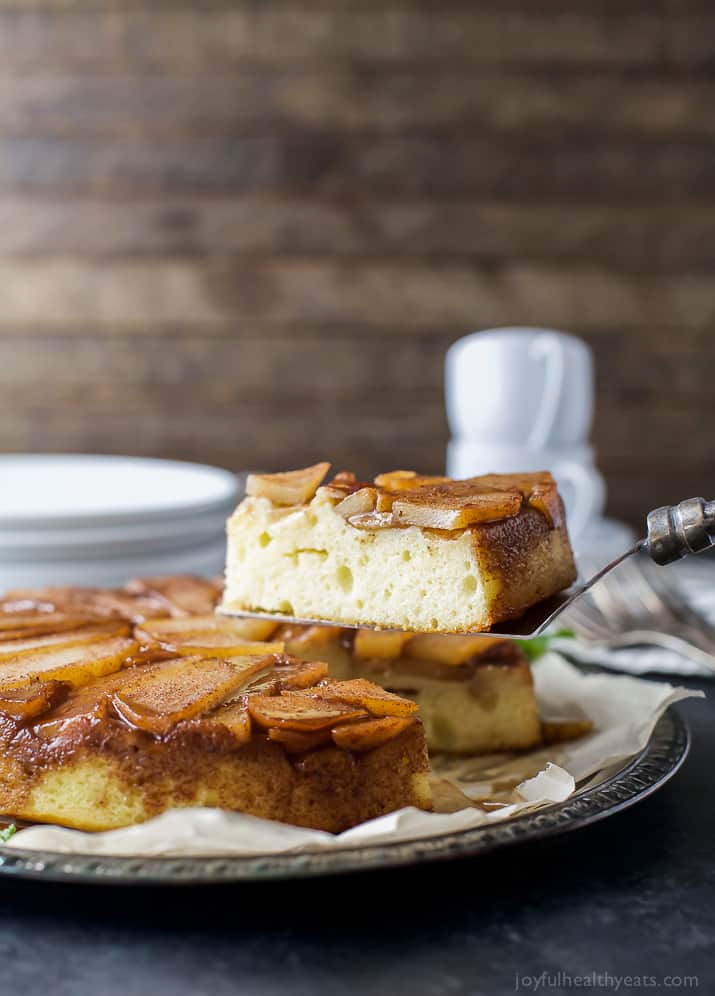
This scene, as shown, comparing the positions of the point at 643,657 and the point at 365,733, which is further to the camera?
the point at 643,657


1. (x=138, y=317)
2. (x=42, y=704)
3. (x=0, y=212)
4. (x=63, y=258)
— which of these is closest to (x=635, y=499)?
(x=138, y=317)

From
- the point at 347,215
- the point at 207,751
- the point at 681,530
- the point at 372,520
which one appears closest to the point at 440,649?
the point at 372,520

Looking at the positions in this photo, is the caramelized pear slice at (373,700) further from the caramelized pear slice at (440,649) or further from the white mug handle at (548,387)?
the white mug handle at (548,387)

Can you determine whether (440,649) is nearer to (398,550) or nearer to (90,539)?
(398,550)

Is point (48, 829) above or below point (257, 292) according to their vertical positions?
below

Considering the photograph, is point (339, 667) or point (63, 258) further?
point (63, 258)

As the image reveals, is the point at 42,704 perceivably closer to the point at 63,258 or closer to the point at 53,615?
the point at 53,615
